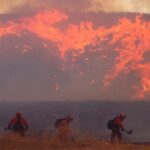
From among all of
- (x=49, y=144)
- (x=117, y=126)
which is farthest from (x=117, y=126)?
(x=49, y=144)

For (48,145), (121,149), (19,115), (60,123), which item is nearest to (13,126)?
(19,115)

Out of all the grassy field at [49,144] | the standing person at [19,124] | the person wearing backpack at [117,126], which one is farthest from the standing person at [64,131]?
the person wearing backpack at [117,126]

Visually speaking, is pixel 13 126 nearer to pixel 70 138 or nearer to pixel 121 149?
pixel 70 138

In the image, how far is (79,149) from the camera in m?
26.3

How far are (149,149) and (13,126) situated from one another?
894 cm

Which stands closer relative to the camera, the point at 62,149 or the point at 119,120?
the point at 62,149

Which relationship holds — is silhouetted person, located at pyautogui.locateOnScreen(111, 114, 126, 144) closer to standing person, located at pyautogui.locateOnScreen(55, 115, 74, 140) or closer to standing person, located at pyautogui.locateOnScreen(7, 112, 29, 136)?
standing person, located at pyautogui.locateOnScreen(55, 115, 74, 140)

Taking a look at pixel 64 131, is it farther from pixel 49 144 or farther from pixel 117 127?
pixel 117 127

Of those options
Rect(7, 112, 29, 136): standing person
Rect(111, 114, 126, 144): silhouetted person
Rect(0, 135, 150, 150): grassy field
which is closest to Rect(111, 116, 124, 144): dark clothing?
Rect(111, 114, 126, 144): silhouetted person

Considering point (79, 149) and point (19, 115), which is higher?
point (19, 115)

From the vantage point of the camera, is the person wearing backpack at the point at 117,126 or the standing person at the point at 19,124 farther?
the standing person at the point at 19,124

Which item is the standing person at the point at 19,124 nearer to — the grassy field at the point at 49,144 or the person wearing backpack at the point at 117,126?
the grassy field at the point at 49,144

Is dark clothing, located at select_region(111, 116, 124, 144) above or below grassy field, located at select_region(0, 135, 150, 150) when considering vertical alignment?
above

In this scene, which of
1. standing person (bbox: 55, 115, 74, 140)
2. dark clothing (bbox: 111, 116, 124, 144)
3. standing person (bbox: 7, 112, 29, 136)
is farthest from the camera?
standing person (bbox: 7, 112, 29, 136)
